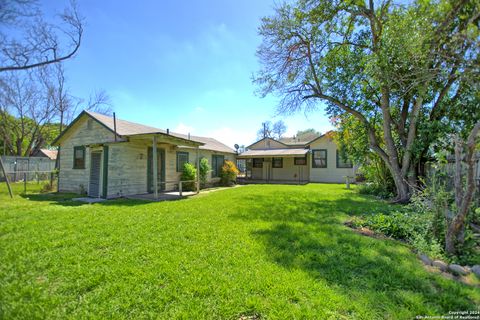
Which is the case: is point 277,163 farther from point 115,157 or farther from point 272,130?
point 272,130

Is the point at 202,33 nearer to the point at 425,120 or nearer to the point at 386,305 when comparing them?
the point at 425,120

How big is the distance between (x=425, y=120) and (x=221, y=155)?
1244cm

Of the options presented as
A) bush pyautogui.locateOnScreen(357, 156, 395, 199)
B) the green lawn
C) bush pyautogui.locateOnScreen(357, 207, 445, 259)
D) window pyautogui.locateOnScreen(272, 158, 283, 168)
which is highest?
window pyautogui.locateOnScreen(272, 158, 283, 168)

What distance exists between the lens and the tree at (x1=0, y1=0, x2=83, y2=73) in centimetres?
771

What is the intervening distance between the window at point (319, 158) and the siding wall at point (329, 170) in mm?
248

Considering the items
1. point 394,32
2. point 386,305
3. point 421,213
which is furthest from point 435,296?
point 394,32

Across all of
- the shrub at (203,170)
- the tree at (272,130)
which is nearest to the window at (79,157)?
the shrub at (203,170)

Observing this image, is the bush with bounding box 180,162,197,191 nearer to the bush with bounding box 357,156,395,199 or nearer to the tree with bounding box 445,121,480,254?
the bush with bounding box 357,156,395,199

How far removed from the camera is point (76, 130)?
12.6 m

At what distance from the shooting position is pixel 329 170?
18.3 metres

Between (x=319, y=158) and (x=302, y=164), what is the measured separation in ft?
5.34

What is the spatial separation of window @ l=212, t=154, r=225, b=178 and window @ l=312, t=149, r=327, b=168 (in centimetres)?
780

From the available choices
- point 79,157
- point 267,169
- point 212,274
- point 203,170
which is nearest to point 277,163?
point 267,169

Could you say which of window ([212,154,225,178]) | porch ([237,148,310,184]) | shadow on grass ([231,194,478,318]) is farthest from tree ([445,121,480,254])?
porch ([237,148,310,184])
